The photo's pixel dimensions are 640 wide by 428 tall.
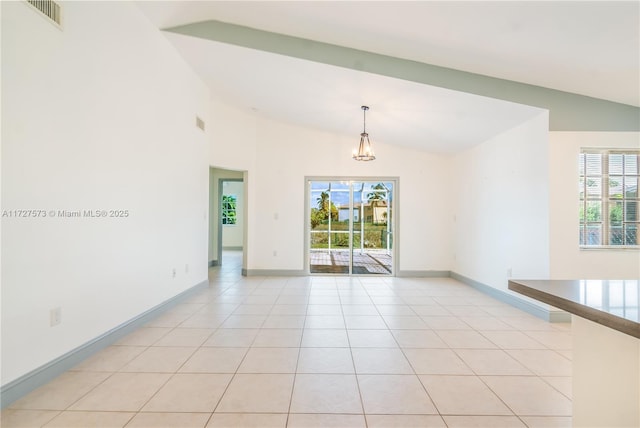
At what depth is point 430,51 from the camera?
10.6ft

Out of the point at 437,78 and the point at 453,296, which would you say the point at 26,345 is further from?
the point at 453,296

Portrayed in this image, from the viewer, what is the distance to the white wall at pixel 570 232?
11.6 ft

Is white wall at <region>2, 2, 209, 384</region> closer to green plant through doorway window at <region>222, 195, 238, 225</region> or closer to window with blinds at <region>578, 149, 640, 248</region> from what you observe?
window with blinds at <region>578, 149, 640, 248</region>

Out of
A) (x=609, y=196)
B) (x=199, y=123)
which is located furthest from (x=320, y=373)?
(x=609, y=196)

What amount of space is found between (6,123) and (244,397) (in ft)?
7.71

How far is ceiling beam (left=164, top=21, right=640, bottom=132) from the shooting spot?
3482mm

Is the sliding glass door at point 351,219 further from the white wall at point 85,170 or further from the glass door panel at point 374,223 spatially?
the white wall at point 85,170

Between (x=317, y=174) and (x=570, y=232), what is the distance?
4.29m

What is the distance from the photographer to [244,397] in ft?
6.56

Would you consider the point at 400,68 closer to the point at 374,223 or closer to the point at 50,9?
the point at 50,9

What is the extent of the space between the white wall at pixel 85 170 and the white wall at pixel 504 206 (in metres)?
4.71

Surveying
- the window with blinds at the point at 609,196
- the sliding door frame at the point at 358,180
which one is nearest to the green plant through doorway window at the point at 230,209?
the sliding door frame at the point at 358,180

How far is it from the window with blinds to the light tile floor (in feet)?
4.49

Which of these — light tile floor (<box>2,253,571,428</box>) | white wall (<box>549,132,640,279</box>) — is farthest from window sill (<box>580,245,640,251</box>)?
light tile floor (<box>2,253,571,428</box>)
